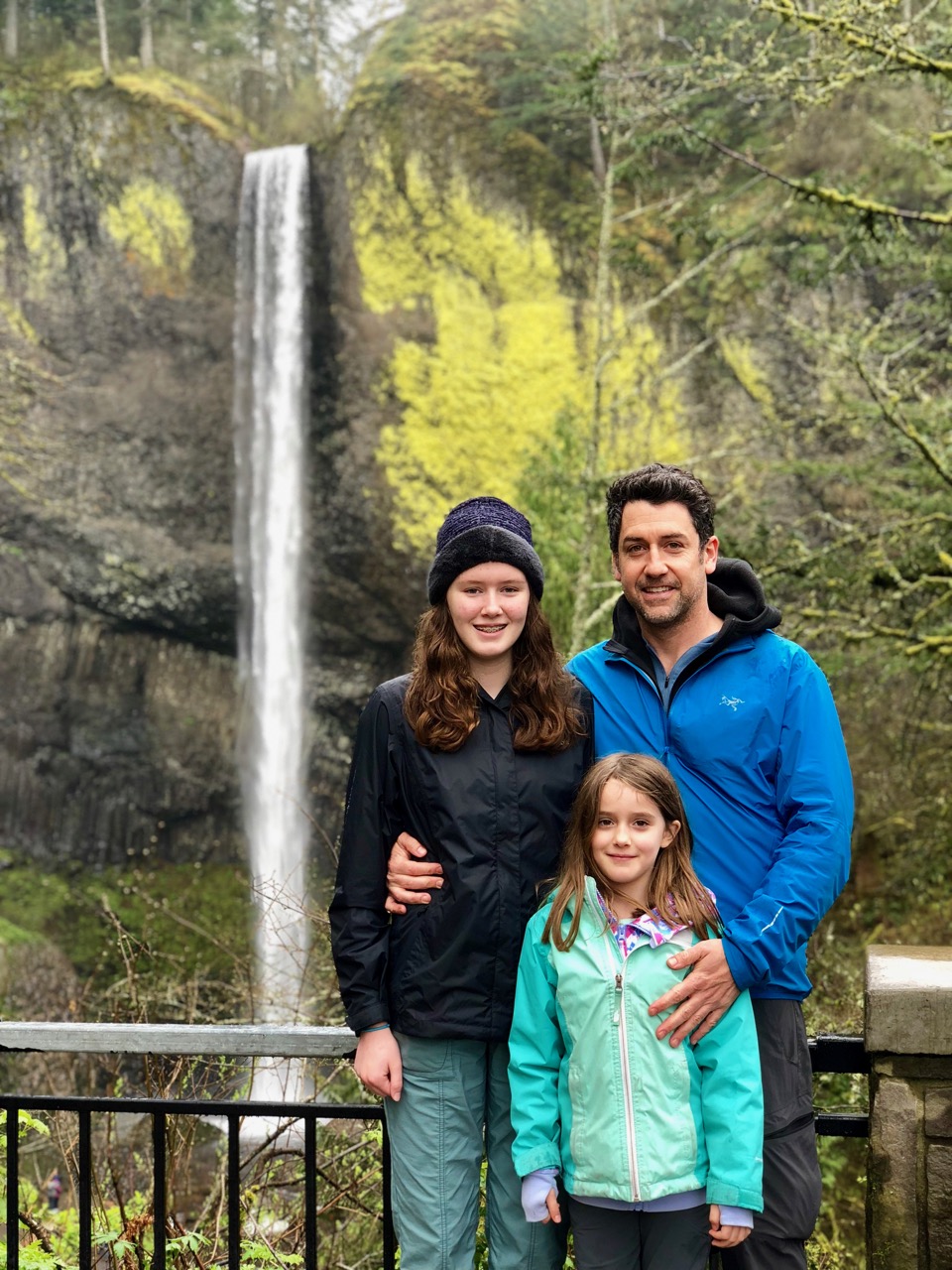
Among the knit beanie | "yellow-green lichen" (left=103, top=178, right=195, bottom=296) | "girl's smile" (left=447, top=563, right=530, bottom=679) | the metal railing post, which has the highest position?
"yellow-green lichen" (left=103, top=178, right=195, bottom=296)

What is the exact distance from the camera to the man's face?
273cm

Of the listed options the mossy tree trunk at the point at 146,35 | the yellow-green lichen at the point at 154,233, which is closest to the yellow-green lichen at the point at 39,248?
the yellow-green lichen at the point at 154,233

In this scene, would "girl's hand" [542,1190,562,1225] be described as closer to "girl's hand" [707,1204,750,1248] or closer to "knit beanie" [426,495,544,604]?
"girl's hand" [707,1204,750,1248]

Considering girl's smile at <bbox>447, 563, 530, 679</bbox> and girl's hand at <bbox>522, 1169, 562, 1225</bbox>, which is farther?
girl's smile at <bbox>447, 563, 530, 679</bbox>

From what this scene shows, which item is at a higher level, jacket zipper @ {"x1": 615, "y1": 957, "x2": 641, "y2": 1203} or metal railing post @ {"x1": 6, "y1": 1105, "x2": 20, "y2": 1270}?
jacket zipper @ {"x1": 615, "y1": 957, "x2": 641, "y2": 1203}

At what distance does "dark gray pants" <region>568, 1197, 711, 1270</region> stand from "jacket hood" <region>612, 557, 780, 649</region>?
3.92ft

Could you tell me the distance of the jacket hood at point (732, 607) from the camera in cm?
274

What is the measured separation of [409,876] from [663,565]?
88cm

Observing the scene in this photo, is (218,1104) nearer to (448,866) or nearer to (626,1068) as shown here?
(448,866)

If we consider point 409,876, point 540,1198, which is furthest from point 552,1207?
point 409,876

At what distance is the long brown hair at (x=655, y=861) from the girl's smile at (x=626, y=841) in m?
0.01

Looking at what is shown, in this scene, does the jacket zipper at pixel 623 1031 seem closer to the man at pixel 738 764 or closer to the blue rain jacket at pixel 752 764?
the man at pixel 738 764

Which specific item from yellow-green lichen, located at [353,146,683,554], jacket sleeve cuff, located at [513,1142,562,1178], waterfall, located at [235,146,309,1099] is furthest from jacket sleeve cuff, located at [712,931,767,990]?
waterfall, located at [235,146,309,1099]

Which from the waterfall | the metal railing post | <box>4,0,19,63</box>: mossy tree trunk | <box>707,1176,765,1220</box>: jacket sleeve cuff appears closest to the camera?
<box>707,1176,765,1220</box>: jacket sleeve cuff
